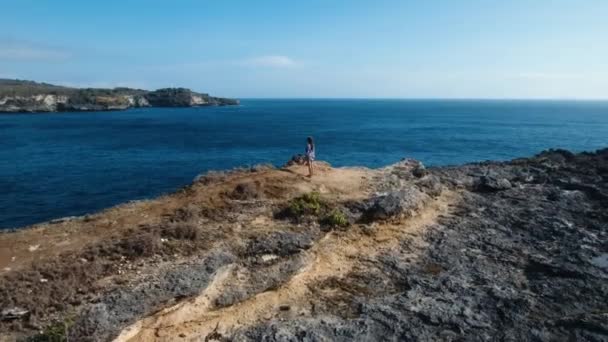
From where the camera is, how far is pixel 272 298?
15.0m

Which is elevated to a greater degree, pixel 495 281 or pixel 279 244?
pixel 279 244

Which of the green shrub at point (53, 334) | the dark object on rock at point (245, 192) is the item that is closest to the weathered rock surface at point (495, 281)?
the green shrub at point (53, 334)

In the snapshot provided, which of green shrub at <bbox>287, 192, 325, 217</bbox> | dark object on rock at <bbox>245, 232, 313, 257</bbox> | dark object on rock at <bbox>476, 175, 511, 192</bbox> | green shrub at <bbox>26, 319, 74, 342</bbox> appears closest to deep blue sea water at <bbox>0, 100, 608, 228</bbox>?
green shrub at <bbox>287, 192, 325, 217</bbox>

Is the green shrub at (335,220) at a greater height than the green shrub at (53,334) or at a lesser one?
greater

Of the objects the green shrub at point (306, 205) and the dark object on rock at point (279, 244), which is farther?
the green shrub at point (306, 205)

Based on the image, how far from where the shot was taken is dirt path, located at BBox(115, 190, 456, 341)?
13.1 metres

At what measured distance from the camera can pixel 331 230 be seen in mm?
18938

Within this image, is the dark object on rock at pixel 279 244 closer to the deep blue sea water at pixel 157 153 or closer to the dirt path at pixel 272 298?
the dirt path at pixel 272 298

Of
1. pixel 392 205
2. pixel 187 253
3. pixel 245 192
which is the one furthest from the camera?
pixel 245 192

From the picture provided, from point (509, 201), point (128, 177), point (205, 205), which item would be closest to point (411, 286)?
point (205, 205)

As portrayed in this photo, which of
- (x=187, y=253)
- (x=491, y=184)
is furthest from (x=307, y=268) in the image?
(x=491, y=184)

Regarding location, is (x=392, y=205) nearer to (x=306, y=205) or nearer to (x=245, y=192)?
(x=306, y=205)

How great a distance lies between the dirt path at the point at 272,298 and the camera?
13.1 metres

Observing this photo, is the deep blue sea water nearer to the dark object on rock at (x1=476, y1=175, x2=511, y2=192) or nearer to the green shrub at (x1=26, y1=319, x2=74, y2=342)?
the green shrub at (x1=26, y1=319, x2=74, y2=342)
